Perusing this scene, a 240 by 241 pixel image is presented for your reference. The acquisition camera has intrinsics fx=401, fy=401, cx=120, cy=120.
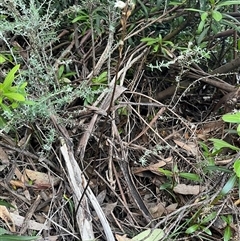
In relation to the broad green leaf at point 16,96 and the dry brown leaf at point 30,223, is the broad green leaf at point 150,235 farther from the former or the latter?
the broad green leaf at point 16,96

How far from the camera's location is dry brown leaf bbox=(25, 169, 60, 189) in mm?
1129

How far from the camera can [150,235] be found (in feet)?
3.34

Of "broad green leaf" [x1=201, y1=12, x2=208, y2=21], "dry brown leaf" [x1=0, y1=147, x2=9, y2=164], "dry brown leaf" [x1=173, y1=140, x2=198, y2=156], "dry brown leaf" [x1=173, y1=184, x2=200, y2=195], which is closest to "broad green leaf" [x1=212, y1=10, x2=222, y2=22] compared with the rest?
"broad green leaf" [x1=201, y1=12, x2=208, y2=21]

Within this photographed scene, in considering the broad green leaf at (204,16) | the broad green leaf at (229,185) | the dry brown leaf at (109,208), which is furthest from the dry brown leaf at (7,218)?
the broad green leaf at (204,16)

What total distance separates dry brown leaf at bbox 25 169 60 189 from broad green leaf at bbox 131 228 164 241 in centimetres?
28

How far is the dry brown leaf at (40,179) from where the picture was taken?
113 cm

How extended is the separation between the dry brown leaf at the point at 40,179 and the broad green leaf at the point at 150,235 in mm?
278

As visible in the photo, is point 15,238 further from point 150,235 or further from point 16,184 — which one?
point 150,235

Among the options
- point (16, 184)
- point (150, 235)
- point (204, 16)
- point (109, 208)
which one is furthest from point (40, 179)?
point (204, 16)

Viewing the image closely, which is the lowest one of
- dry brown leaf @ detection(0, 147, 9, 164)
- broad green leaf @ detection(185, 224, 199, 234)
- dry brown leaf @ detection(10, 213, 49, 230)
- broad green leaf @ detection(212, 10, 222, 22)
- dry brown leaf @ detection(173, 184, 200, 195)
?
broad green leaf @ detection(185, 224, 199, 234)


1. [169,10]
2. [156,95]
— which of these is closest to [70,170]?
[156,95]

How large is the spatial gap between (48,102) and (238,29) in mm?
630

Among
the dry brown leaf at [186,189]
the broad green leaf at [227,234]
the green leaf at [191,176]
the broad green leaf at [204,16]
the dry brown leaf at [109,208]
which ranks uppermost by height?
the broad green leaf at [204,16]

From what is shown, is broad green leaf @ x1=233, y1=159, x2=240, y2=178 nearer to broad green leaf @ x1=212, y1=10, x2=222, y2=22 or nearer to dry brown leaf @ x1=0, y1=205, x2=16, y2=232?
broad green leaf @ x1=212, y1=10, x2=222, y2=22
